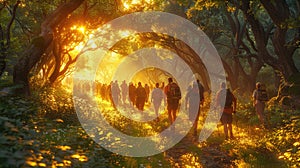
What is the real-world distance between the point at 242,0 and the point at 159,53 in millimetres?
23633

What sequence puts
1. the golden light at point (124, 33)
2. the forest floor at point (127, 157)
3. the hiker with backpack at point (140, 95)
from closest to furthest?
the forest floor at point (127, 157), the hiker with backpack at point (140, 95), the golden light at point (124, 33)

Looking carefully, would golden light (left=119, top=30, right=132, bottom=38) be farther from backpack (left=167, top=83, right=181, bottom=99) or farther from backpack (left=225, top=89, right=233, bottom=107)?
backpack (left=225, top=89, right=233, bottom=107)

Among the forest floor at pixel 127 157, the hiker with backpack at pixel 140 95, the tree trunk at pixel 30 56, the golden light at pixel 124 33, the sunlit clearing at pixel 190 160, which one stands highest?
the golden light at pixel 124 33

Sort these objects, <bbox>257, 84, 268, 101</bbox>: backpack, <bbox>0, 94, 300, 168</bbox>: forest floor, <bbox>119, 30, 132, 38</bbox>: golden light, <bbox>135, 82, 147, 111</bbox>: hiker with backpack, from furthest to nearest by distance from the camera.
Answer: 1. <bbox>119, 30, 132, 38</bbox>: golden light
2. <bbox>135, 82, 147, 111</bbox>: hiker with backpack
3. <bbox>257, 84, 268, 101</bbox>: backpack
4. <bbox>0, 94, 300, 168</bbox>: forest floor

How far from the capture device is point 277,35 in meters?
15.0

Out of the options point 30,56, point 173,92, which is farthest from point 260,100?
point 30,56

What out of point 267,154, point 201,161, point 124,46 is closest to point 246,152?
point 267,154

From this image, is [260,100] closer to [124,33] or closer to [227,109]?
[227,109]

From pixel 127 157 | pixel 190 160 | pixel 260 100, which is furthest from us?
pixel 260 100

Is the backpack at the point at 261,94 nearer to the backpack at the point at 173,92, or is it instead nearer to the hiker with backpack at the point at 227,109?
the hiker with backpack at the point at 227,109

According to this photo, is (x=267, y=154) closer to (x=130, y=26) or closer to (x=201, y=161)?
(x=201, y=161)

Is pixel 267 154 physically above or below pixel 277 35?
below

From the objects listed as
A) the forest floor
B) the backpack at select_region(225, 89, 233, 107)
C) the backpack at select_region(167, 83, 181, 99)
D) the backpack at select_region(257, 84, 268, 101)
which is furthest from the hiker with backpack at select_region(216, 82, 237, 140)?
the backpack at select_region(257, 84, 268, 101)

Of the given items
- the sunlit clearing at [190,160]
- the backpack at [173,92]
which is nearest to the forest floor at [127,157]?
the sunlit clearing at [190,160]
